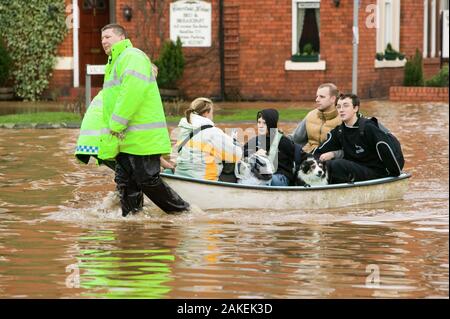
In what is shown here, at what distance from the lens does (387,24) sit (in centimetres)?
3152

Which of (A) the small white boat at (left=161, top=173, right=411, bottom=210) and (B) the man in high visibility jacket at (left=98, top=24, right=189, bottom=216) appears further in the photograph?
(A) the small white boat at (left=161, top=173, right=411, bottom=210)

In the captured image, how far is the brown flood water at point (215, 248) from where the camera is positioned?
9.27m

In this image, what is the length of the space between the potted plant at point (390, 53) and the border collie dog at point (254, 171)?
17.9 m

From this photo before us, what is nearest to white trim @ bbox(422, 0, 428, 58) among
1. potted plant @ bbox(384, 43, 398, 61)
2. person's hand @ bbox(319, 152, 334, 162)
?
potted plant @ bbox(384, 43, 398, 61)

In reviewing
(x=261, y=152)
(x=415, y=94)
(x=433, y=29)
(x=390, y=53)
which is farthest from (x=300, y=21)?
(x=261, y=152)

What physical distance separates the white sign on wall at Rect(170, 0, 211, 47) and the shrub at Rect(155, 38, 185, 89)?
50 cm

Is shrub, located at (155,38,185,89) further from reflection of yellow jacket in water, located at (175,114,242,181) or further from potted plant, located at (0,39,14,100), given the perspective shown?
reflection of yellow jacket in water, located at (175,114,242,181)

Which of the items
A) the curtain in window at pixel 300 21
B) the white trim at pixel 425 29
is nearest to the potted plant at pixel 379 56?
the curtain in window at pixel 300 21

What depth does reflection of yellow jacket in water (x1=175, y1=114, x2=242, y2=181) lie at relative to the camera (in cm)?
1309

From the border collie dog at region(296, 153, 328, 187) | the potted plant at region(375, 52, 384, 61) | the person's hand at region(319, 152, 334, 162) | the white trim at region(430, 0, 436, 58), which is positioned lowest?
the border collie dog at region(296, 153, 328, 187)

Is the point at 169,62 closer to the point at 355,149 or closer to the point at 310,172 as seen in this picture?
the point at 355,149

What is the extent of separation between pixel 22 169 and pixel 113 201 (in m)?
4.21

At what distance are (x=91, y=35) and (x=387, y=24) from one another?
281 inches

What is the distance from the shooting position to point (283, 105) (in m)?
27.8
